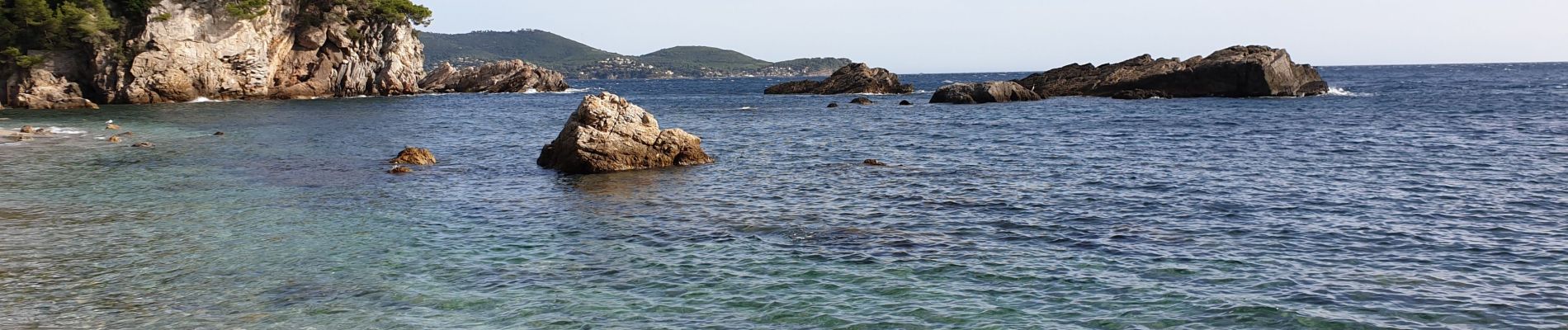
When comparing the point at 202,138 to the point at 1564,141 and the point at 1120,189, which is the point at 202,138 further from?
the point at 1564,141

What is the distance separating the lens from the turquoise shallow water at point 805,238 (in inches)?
490

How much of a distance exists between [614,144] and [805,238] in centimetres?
1242

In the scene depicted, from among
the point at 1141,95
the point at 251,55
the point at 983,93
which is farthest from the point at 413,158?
the point at 1141,95

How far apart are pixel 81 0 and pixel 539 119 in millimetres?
31900

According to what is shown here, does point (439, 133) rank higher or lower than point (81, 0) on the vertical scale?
lower

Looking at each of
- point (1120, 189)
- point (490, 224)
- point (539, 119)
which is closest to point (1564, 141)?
point (1120, 189)

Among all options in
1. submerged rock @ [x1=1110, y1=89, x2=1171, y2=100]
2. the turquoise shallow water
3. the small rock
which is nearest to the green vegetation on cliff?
the turquoise shallow water

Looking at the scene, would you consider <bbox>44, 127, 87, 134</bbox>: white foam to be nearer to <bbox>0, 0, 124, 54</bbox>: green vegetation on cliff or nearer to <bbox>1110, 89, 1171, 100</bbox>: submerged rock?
<bbox>0, 0, 124, 54</bbox>: green vegetation on cliff

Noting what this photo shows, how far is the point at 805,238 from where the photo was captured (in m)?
17.8

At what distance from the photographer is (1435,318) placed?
39.2 feet

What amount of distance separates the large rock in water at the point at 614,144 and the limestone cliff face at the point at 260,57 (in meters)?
51.2

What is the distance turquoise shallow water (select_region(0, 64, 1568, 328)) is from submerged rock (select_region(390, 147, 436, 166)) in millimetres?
750

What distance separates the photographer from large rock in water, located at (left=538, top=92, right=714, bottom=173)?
93.6 feet

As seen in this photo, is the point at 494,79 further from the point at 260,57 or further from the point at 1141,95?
the point at 1141,95
